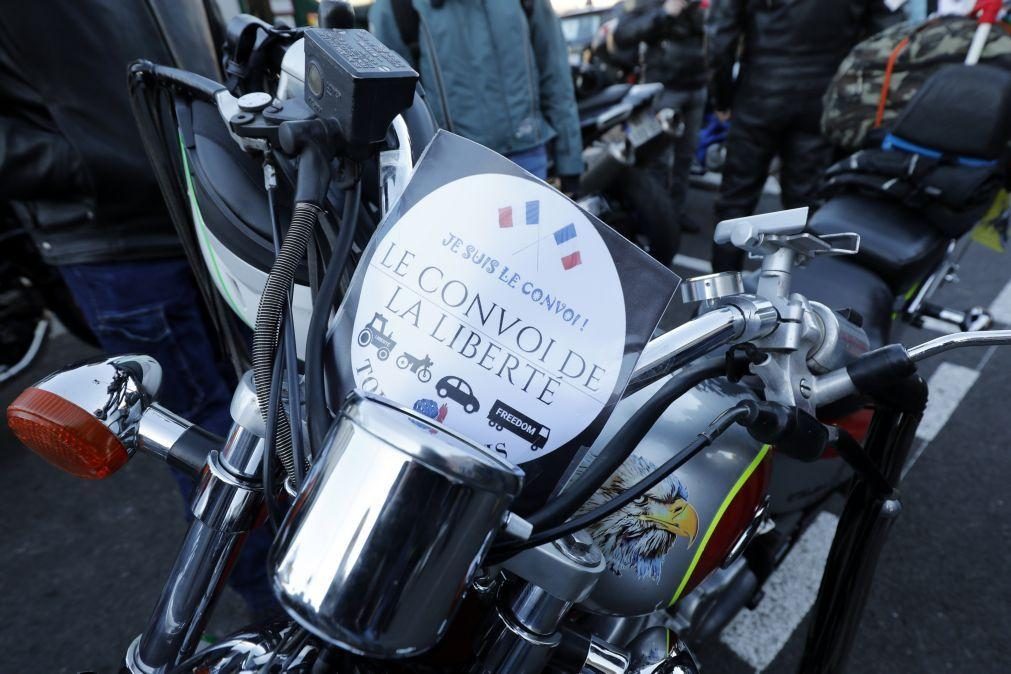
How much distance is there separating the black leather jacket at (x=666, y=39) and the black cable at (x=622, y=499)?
361 centimetres

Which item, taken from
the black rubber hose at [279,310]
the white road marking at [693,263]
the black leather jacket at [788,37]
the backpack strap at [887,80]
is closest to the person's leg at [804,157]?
the black leather jacket at [788,37]

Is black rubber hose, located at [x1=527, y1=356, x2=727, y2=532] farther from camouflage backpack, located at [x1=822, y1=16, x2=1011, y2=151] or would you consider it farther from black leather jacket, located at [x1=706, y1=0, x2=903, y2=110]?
black leather jacket, located at [x1=706, y1=0, x2=903, y2=110]

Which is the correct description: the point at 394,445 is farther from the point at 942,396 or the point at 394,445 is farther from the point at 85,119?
the point at 942,396

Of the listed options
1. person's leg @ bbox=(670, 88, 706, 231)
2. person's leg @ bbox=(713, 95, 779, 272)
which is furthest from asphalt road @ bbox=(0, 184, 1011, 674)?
person's leg @ bbox=(670, 88, 706, 231)

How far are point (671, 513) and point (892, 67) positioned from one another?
5.54ft

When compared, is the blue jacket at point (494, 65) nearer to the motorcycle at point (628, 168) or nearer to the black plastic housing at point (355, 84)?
the motorcycle at point (628, 168)

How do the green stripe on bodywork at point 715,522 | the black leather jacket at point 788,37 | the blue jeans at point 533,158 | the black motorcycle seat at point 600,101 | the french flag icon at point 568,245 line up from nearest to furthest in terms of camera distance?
the french flag icon at point 568,245 < the green stripe on bodywork at point 715,522 < the blue jeans at point 533,158 < the black leather jacket at point 788,37 < the black motorcycle seat at point 600,101

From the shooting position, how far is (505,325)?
0.54 meters

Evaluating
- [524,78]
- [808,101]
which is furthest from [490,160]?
[808,101]

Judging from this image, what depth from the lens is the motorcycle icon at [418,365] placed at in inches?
21.1

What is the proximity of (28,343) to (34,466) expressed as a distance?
54 cm

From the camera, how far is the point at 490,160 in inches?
22.2

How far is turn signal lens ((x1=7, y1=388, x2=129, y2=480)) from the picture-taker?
0.63 m

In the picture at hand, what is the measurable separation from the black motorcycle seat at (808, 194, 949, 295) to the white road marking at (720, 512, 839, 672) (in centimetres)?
64
